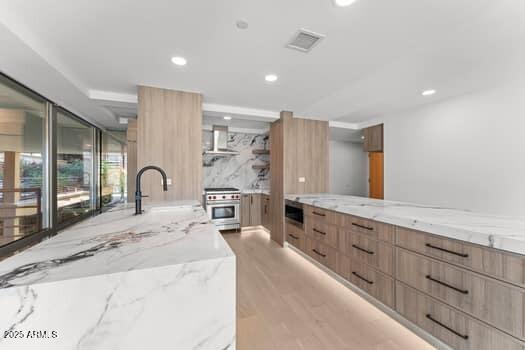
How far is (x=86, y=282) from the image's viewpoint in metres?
0.59

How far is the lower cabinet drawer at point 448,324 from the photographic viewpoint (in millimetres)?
1138

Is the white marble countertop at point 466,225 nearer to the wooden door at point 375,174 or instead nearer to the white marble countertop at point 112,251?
the white marble countertop at point 112,251

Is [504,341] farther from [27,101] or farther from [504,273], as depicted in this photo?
[27,101]

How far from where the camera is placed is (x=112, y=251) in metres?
0.80

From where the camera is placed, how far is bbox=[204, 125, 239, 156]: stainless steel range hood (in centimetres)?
460

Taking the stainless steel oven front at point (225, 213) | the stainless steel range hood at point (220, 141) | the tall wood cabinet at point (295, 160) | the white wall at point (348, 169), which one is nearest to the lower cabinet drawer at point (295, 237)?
the tall wood cabinet at point (295, 160)

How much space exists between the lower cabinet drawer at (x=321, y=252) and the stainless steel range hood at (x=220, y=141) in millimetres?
2670

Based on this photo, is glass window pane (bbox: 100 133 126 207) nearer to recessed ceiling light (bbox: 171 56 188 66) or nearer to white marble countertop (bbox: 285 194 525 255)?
recessed ceiling light (bbox: 171 56 188 66)

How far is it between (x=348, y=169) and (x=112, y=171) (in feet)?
20.2

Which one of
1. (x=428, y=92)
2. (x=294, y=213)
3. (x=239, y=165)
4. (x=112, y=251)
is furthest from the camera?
(x=239, y=165)

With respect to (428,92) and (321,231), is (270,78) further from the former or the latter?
(428,92)

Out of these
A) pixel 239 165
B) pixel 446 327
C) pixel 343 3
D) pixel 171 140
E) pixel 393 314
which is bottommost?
pixel 393 314

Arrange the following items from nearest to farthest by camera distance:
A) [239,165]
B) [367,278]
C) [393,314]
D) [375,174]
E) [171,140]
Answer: [393,314]
[367,278]
[171,140]
[239,165]
[375,174]

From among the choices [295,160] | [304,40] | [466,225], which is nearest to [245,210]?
[295,160]
